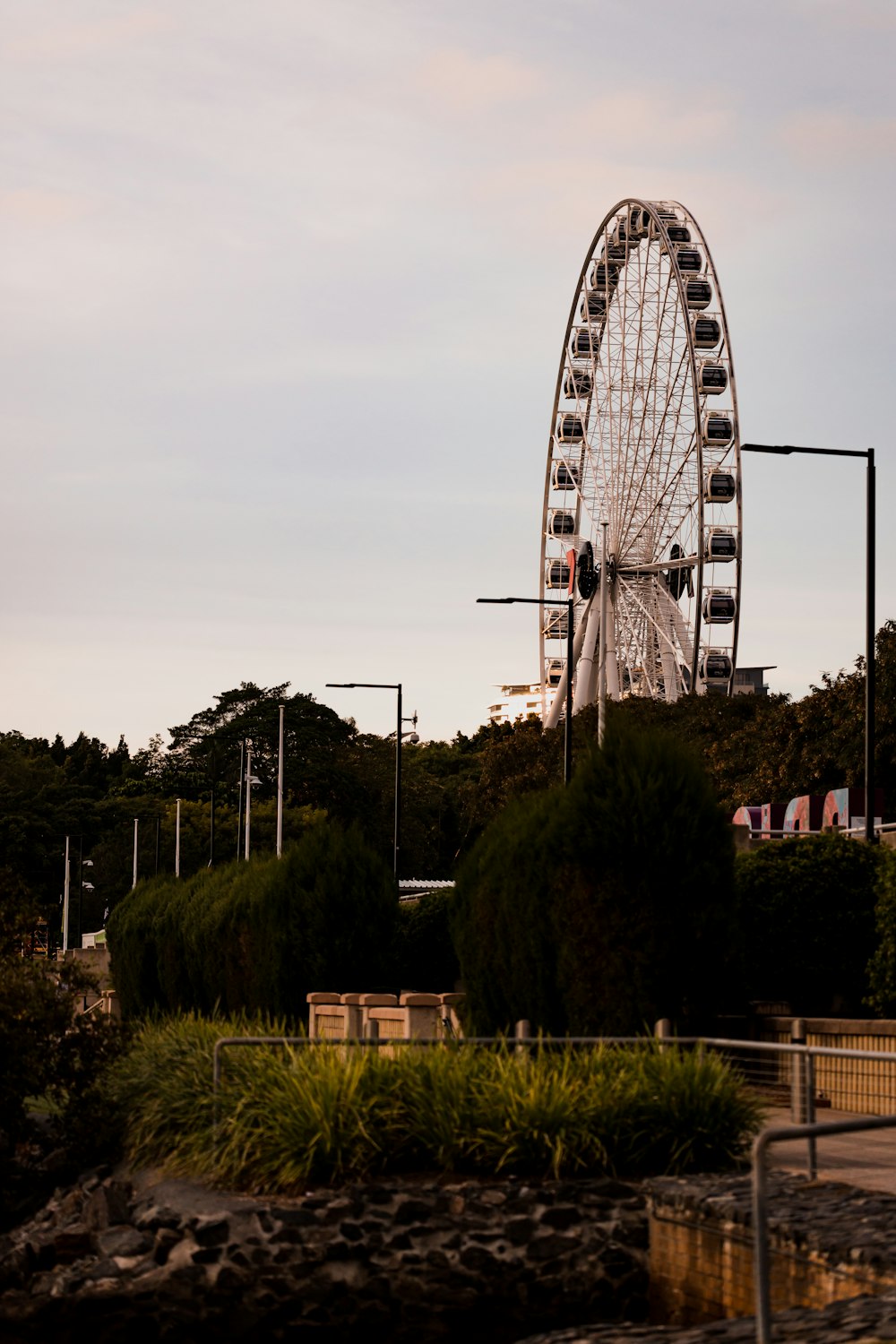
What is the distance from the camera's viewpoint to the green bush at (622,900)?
19.7 meters

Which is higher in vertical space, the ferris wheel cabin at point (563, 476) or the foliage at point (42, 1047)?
the ferris wheel cabin at point (563, 476)

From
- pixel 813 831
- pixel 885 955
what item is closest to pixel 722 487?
pixel 813 831

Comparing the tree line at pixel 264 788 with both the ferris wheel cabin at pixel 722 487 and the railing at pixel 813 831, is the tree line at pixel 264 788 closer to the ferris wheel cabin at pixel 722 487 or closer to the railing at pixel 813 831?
the ferris wheel cabin at pixel 722 487

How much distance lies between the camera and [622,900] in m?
20.1

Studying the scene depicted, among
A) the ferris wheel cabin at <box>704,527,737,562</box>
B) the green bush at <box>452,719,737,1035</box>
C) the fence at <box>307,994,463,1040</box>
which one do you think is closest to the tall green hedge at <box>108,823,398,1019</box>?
the fence at <box>307,994,463,1040</box>

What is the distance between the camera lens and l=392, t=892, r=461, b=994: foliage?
35.8 metres

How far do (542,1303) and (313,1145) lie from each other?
223cm

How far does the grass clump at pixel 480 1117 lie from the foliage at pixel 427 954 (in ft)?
66.4

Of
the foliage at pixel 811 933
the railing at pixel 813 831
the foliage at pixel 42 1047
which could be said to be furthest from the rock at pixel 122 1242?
the railing at pixel 813 831

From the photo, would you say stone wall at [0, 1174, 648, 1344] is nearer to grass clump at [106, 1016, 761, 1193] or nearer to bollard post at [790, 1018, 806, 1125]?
grass clump at [106, 1016, 761, 1193]

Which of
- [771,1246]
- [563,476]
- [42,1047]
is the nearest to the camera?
[771,1246]

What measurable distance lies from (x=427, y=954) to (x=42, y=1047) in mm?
16739

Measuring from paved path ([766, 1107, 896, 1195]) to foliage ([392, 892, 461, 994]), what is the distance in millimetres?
20462

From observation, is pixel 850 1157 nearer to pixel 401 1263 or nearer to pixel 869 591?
pixel 401 1263
